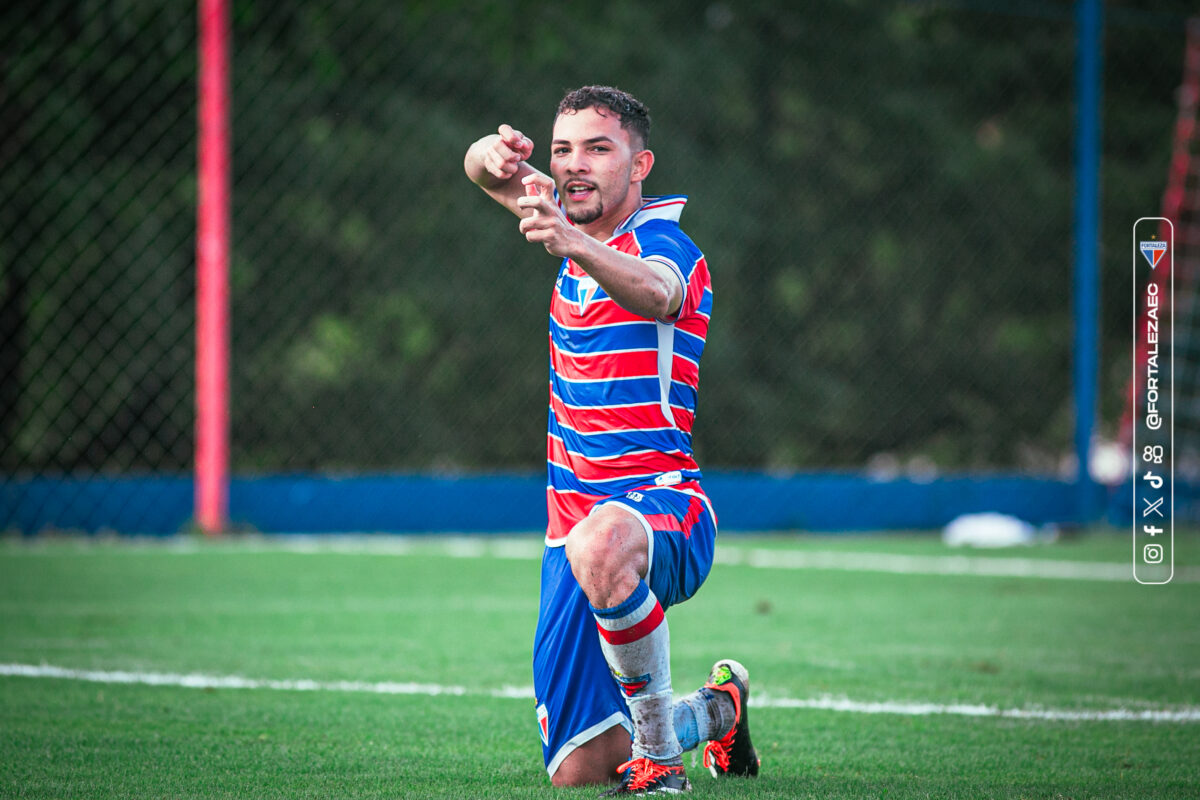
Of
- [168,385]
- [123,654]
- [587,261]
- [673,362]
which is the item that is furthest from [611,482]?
[168,385]

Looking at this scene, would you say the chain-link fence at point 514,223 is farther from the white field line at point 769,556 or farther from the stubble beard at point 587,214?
the stubble beard at point 587,214

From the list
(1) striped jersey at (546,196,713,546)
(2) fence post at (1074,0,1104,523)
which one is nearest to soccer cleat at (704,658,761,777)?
(1) striped jersey at (546,196,713,546)

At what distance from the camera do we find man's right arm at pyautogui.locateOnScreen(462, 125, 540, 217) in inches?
142

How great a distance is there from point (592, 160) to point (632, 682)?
1260 mm

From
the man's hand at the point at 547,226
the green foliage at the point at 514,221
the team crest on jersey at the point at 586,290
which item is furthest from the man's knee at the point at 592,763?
the green foliage at the point at 514,221

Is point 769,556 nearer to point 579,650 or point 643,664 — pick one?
point 579,650

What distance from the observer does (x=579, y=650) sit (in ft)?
11.9

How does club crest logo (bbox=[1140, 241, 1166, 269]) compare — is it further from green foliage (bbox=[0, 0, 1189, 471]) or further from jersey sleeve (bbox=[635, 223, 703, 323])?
green foliage (bbox=[0, 0, 1189, 471])

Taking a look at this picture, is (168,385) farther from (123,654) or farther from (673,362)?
(673,362)

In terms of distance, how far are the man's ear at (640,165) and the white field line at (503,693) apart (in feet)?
6.25

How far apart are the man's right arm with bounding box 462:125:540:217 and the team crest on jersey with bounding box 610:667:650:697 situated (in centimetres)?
108

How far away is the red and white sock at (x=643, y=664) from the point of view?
3314mm

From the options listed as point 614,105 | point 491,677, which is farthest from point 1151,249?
point 614,105

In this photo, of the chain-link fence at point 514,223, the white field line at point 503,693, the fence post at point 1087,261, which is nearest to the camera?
the white field line at point 503,693
